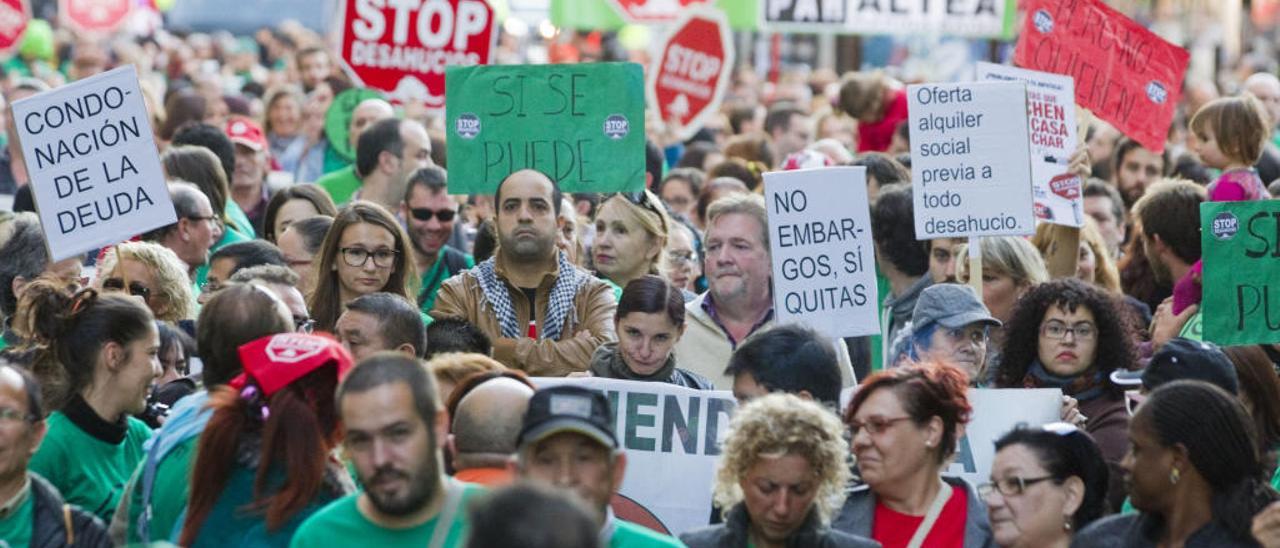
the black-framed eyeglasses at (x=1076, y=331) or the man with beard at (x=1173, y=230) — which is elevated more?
the man with beard at (x=1173, y=230)

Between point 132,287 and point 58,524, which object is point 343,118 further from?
point 58,524

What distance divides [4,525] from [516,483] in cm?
226

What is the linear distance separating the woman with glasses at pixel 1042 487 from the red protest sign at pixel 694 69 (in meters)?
10.7

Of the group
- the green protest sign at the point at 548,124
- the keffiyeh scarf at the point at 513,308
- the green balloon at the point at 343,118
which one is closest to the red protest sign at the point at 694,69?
the green balloon at the point at 343,118

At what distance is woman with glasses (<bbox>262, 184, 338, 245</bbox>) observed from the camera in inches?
394

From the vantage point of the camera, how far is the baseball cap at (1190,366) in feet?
20.3

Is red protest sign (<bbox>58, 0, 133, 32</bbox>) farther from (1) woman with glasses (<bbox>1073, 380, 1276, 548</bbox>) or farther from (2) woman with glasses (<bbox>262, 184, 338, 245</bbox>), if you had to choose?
(1) woman with glasses (<bbox>1073, 380, 1276, 548</bbox>)

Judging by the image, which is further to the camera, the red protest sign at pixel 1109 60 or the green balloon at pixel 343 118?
the green balloon at pixel 343 118

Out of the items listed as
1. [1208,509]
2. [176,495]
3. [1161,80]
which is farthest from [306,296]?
[1161,80]

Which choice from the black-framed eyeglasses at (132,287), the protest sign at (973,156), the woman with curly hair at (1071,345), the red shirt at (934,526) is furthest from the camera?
the protest sign at (973,156)

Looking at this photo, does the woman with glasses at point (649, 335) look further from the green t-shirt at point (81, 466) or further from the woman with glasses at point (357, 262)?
the green t-shirt at point (81, 466)

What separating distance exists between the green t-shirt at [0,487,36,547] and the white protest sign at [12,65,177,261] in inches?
105

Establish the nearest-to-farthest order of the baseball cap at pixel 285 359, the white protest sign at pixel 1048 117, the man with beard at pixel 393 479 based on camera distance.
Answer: the man with beard at pixel 393 479 < the baseball cap at pixel 285 359 < the white protest sign at pixel 1048 117

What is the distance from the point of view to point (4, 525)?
5.31 meters
